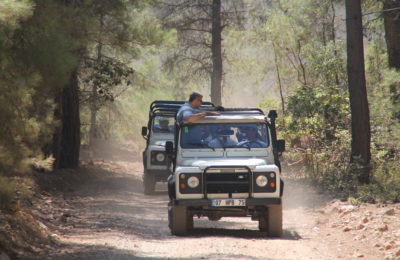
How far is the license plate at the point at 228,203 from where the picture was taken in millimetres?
10234

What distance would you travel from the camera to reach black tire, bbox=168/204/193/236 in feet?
34.2

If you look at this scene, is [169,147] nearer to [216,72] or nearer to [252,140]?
[252,140]

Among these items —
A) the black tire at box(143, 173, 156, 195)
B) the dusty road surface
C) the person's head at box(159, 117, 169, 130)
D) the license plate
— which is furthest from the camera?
the person's head at box(159, 117, 169, 130)

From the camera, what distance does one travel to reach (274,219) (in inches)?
413

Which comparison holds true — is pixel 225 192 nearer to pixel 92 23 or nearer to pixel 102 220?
pixel 102 220

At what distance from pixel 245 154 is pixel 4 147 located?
13.9ft

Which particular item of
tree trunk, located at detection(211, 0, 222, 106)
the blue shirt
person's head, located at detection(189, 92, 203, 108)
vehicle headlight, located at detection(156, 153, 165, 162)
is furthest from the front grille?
tree trunk, located at detection(211, 0, 222, 106)

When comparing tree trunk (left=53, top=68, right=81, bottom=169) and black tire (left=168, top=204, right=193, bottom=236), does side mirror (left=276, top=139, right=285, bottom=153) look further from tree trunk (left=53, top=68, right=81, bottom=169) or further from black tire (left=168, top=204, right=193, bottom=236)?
tree trunk (left=53, top=68, right=81, bottom=169)

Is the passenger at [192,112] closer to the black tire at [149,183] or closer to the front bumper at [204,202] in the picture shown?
the front bumper at [204,202]

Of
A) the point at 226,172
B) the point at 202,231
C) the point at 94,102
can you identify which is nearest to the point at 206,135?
the point at 226,172

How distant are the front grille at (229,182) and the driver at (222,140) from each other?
838mm

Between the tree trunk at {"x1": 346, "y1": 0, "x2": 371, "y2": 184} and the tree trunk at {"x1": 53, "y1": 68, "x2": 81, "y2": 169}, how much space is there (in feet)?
27.7

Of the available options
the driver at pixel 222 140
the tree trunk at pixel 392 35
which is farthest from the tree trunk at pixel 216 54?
the driver at pixel 222 140

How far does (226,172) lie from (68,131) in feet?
41.6
